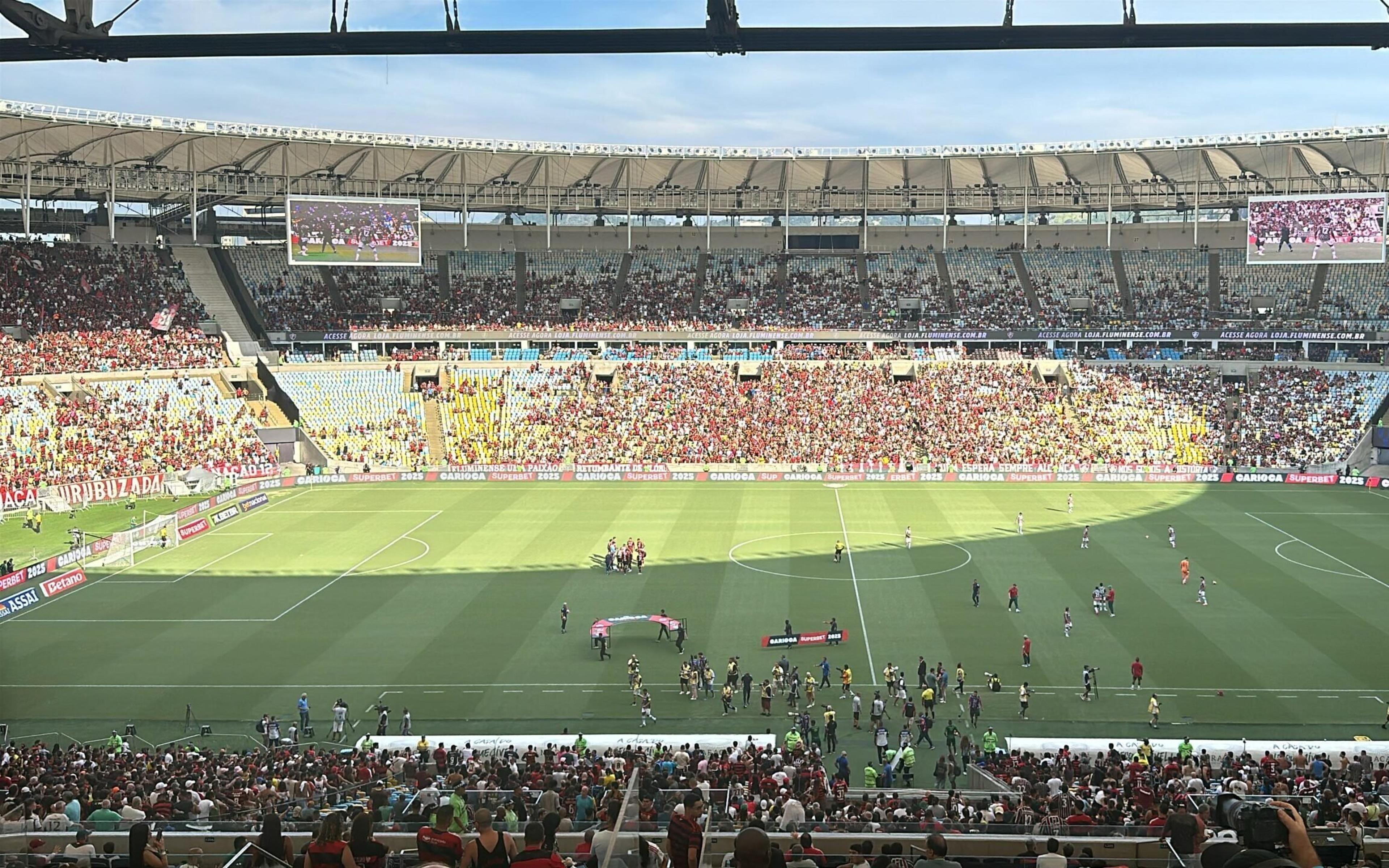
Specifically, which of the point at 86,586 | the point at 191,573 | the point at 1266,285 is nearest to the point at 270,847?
the point at 86,586

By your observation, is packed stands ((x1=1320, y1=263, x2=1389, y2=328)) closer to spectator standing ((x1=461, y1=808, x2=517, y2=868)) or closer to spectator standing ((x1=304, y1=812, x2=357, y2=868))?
spectator standing ((x1=461, y1=808, x2=517, y2=868))

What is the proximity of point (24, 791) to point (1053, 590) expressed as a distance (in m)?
33.0

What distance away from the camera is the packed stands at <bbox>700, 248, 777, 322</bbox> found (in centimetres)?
9081

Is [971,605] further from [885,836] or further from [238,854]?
[238,854]

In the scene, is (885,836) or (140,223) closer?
(885,836)

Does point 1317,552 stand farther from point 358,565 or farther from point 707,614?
point 358,565

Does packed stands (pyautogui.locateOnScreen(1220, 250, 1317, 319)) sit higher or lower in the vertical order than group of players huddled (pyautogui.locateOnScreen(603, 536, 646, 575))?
higher

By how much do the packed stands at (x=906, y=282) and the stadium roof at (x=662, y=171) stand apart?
4.15 meters

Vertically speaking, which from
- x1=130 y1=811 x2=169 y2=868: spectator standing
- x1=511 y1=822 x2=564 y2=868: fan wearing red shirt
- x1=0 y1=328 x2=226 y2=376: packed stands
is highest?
x1=0 y1=328 x2=226 y2=376: packed stands

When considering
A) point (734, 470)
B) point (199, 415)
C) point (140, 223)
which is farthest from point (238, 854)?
point (140, 223)

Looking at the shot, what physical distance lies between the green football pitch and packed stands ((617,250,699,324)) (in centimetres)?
3028

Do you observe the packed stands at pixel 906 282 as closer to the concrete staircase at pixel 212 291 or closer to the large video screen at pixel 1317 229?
the large video screen at pixel 1317 229

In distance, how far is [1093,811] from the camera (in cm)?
1852

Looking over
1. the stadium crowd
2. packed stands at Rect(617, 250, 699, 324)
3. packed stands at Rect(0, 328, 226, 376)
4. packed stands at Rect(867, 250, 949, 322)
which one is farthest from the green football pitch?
packed stands at Rect(867, 250, 949, 322)
